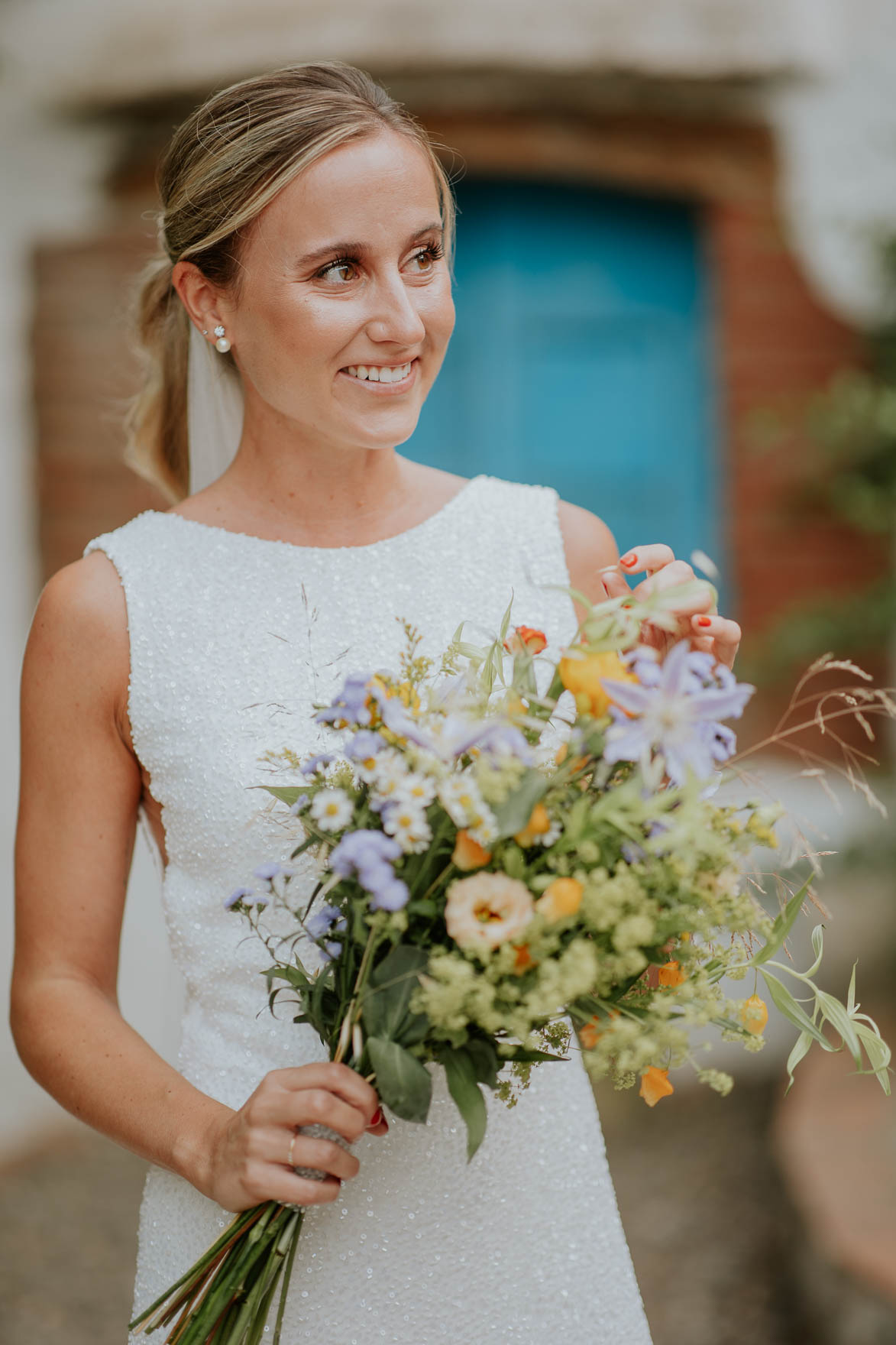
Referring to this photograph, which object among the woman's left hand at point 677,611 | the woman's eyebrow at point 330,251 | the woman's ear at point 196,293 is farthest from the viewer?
the woman's ear at point 196,293

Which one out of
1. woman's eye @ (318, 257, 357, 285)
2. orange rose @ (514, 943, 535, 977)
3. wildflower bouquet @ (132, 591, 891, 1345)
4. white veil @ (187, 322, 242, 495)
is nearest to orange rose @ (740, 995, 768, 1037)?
wildflower bouquet @ (132, 591, 891, 1345)

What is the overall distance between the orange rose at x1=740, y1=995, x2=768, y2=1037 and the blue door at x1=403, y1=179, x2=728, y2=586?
366 centimetres

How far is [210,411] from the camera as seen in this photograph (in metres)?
1.98

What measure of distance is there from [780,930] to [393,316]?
2.64 feet

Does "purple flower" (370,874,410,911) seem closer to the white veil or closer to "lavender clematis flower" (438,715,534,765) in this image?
"lavender clematis flower" (438,715,534,765)

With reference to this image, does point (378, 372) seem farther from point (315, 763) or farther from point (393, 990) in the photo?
point (393, 990)

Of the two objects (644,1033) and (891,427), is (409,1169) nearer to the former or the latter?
(644,1033)

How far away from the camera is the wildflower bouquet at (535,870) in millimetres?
1063

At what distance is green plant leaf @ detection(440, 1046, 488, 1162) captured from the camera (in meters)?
1.18

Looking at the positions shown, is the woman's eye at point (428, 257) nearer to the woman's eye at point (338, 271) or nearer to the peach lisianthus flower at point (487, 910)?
the woman's eye at point (338, 271)

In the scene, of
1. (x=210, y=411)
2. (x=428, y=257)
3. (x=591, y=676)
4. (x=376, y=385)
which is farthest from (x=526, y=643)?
(x=210, y=411)

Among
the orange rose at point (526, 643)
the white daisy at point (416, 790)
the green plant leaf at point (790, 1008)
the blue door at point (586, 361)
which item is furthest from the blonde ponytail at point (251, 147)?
the blue door at point (586, 361)

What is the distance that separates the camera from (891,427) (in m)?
4.09

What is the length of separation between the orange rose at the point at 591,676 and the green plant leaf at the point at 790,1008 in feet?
0.99
